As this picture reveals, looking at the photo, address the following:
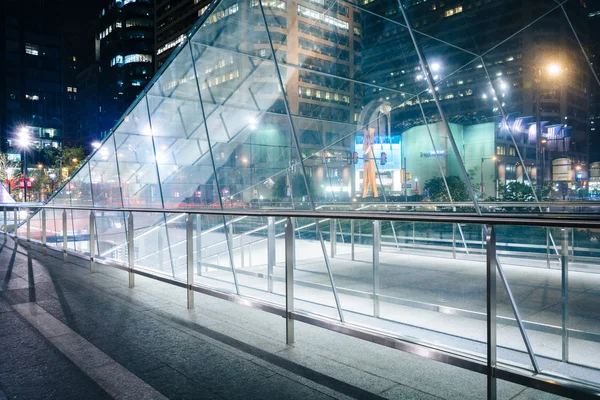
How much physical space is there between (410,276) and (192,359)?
2918 millimetres

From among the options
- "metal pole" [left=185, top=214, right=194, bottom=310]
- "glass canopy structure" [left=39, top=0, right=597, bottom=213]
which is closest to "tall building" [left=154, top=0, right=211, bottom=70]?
"glass canopy structure" [left=39, top=0, right=597, bottom=213]

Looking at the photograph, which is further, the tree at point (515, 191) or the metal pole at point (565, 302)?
the tree at point (515, 191)

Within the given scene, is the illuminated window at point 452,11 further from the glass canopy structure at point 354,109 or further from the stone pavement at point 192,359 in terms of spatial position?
the stone pavement at point 192,359

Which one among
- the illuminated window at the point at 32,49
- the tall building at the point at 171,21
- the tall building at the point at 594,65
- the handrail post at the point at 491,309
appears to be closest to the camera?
the handrail post at the point at 491,309

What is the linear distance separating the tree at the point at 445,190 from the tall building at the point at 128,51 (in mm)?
101161

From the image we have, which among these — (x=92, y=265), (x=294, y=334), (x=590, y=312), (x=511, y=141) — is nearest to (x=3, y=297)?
(x=92, y=265)

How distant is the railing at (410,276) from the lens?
2910mm

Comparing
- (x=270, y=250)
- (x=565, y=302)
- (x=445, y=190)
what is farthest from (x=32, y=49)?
(x=565, y=302)

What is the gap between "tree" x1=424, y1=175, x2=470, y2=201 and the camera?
9.96 meters

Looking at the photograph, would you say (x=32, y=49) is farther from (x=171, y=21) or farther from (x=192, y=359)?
(x=192, y=359)

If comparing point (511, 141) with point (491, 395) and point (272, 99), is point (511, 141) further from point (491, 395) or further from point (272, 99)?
point (491, 395)

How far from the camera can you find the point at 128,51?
103 meters

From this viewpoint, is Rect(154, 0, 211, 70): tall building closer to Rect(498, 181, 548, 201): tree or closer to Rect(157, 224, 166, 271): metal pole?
Rect(157, 224, 166, 271): metal pole

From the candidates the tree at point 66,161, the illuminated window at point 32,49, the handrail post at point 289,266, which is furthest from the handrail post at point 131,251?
the illuminated window at point 32,49
